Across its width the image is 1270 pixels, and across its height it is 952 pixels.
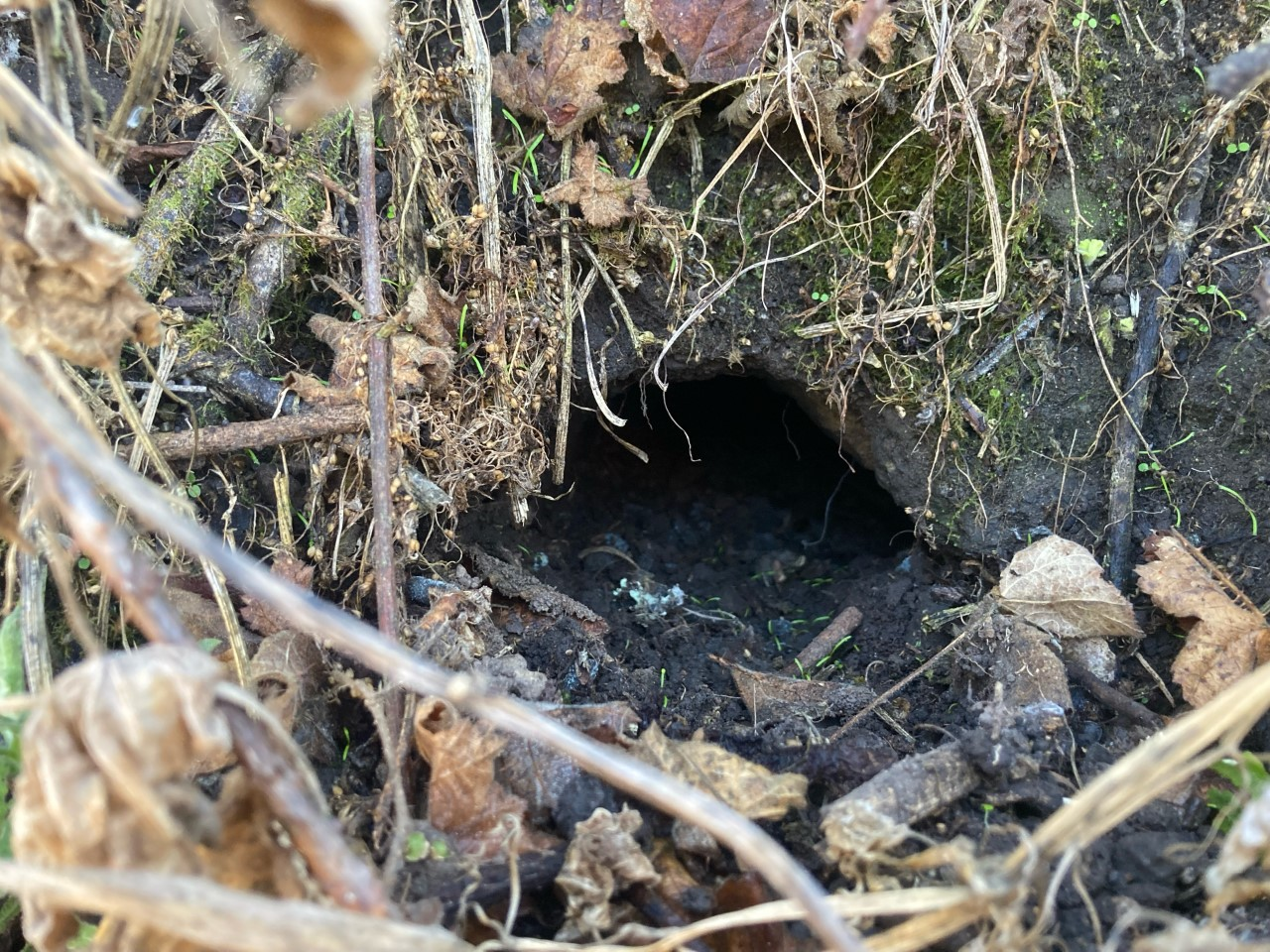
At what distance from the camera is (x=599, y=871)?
1.46m

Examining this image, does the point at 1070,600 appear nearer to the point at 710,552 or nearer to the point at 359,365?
the point at 710,552

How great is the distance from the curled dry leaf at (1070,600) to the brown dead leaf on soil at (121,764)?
2.04 m

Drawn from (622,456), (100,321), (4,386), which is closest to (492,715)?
(4,386)

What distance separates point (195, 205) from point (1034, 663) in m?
2.45

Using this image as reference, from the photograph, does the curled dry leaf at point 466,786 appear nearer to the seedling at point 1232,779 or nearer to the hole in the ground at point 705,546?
the hole in the ground at point 705,546

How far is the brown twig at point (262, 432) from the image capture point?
6.40 feet

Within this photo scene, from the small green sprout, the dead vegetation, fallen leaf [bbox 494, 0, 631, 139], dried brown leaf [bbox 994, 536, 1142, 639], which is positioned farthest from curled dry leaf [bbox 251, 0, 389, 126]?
dried brown leaf [bbox 994, 536, 1142, 639]

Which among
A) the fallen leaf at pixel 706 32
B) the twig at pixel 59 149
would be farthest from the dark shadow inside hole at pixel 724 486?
the twig at pixel 59 149

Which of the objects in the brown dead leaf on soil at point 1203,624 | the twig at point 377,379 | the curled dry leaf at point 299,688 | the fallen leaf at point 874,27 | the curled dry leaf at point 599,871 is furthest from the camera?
the fallen leaf at point 874,27

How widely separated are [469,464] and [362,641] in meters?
1.39

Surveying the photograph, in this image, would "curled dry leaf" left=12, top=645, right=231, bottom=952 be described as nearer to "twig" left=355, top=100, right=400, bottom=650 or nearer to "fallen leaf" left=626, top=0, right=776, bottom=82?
"twig" left=355, top=100, right=400, bottom=650

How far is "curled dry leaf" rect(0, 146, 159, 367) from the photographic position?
3.82ft

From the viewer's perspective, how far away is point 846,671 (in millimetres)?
2492

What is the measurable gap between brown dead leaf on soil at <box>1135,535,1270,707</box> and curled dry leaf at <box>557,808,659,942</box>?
1.43 m
